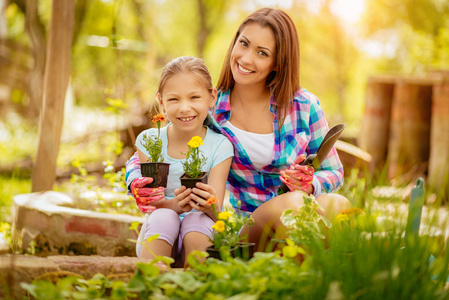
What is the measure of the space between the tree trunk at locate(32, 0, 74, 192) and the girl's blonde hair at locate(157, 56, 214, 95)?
4.43 feet

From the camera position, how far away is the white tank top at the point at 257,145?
110 inches

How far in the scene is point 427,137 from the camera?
761 cm

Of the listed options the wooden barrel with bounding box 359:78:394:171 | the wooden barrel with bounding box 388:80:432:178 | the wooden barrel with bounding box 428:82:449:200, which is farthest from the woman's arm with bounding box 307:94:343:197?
the wooden barrel with bounding box 359:78:394:171

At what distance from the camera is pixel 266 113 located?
9.53ft

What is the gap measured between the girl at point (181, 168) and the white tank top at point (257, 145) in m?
0.17

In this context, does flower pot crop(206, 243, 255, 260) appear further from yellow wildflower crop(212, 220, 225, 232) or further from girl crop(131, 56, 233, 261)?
girl crop(131, 56, 233, 261)

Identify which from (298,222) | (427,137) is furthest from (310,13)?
(298,222)

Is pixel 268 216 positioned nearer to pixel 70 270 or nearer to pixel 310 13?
pixel 70 270

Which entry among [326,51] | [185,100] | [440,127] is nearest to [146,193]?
[185,100]

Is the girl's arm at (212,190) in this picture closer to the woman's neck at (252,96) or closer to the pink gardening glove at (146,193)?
the pink gardening glove at (146,193)

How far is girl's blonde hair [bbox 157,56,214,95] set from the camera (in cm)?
254

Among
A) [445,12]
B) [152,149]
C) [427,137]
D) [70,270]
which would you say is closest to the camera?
[70,270]

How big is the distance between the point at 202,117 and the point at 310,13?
17668 mm

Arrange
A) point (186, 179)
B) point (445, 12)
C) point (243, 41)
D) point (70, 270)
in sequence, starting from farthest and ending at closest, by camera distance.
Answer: point (445, 12) < point (243, 41) < point (186, 179) < point (70, 270)
